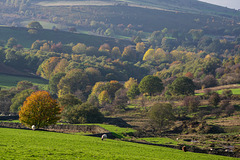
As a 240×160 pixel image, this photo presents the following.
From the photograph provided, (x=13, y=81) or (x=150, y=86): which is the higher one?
(x=150, y=86)

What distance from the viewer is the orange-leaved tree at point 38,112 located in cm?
5875

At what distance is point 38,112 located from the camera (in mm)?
59719

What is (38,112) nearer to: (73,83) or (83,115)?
(83,115)

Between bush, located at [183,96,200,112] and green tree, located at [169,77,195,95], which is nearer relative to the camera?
bush, located at [183,96,200,112]

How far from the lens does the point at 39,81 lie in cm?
17175

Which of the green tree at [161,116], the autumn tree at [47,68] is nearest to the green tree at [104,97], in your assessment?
the green tree at [161,116]

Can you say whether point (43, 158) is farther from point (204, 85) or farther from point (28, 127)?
point (204, 85)

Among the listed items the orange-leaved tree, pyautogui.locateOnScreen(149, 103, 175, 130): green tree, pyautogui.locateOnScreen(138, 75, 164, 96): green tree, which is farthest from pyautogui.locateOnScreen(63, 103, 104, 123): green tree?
pyautogui.locateOnScreen(138, 75, 164, 96): green tree

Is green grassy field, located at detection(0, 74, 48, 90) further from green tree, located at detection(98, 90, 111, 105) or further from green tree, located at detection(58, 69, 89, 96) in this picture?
green tree, located at detection(98, 90, 111, 105)

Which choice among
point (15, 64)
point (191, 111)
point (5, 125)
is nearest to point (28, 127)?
point (5, 125)

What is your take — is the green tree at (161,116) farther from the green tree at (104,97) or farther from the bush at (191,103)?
the green tree at (104,97)

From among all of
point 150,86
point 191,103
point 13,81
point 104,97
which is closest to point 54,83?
point 13,81

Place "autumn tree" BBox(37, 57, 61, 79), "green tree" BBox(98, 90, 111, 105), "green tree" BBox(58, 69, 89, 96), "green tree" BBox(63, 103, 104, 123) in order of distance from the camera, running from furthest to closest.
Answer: "autumn tree" BBox(37, 57, 61, 79) → "green tree" BBox(58, 69, 89, 96) → "green tree" BBox(98, 90, 111, 105) → "green tree" BBox(63, 103, 104, 123)

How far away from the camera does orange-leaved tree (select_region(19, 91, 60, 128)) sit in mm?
58750
